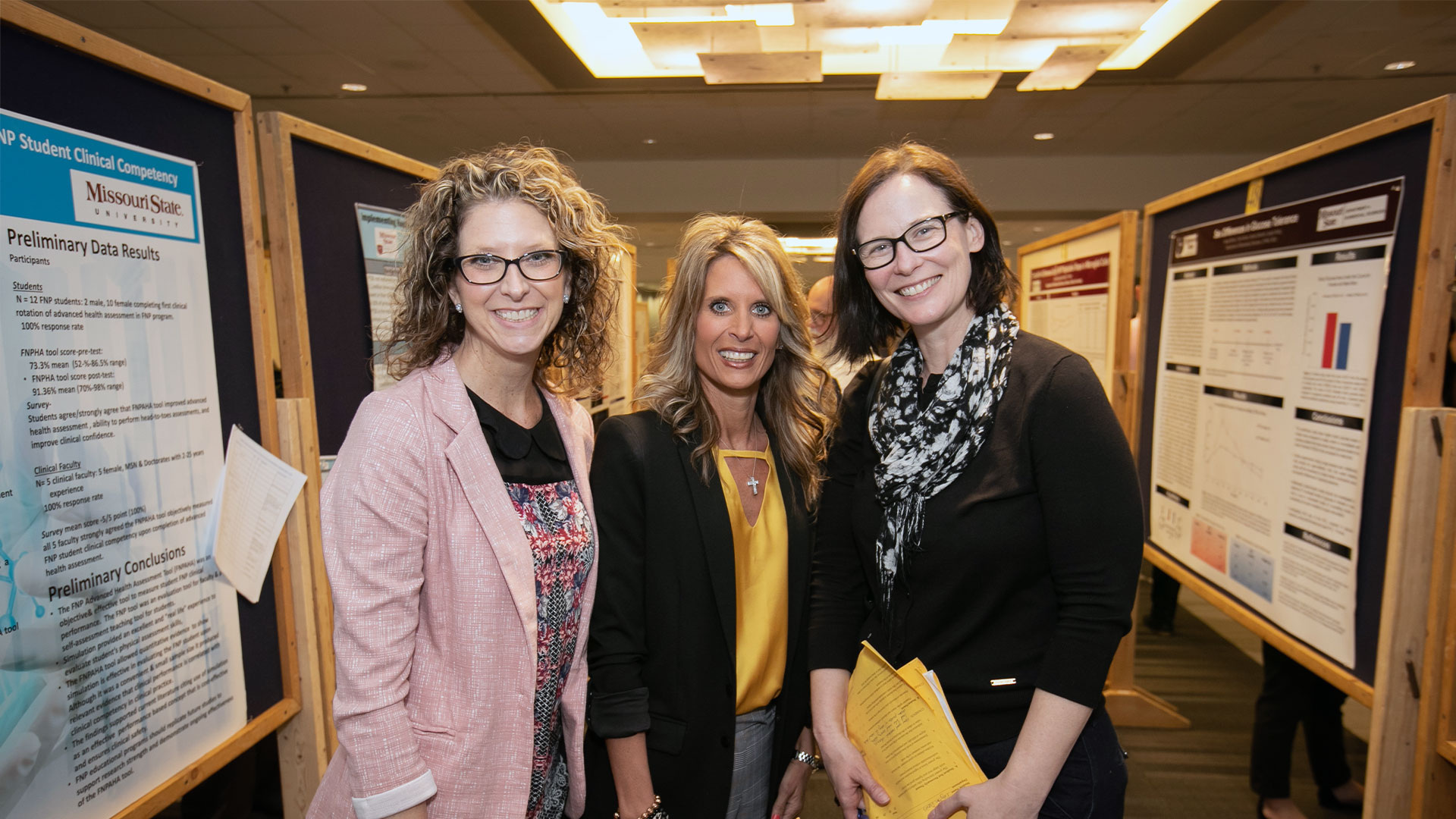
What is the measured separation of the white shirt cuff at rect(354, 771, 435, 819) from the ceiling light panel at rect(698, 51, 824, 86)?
162 inches

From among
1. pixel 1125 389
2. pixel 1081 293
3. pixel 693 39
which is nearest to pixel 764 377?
pixel 1125 389

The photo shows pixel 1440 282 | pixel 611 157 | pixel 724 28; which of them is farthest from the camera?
pixel 611 157

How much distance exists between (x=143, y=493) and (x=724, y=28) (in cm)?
369

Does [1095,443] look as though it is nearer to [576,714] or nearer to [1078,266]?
[576,714]

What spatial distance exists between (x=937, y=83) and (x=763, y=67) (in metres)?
1.29

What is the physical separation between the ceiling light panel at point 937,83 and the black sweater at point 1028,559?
4.27 metres

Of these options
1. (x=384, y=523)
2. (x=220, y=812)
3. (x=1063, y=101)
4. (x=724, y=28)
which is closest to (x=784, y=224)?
(x=1063, y=101)

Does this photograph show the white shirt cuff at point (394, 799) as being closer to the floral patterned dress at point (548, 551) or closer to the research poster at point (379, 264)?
the floral patterned dress at point (548, 551)

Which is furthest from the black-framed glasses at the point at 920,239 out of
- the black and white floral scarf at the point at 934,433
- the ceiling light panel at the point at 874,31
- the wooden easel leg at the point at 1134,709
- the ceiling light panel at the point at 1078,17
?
the ceiling light panel at the point at 1078,17

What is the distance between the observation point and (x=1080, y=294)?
3.83 m

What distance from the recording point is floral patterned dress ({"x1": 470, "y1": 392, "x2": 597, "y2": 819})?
1357 millimetres

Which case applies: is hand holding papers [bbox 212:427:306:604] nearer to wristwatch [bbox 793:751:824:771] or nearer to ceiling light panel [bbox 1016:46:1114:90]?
wristwatch [bbox 793:751:824:771]

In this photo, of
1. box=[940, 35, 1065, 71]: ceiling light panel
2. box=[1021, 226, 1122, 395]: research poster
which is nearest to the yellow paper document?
box=[1021, 226, 1122, 395]: research poster

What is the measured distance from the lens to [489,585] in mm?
1256
